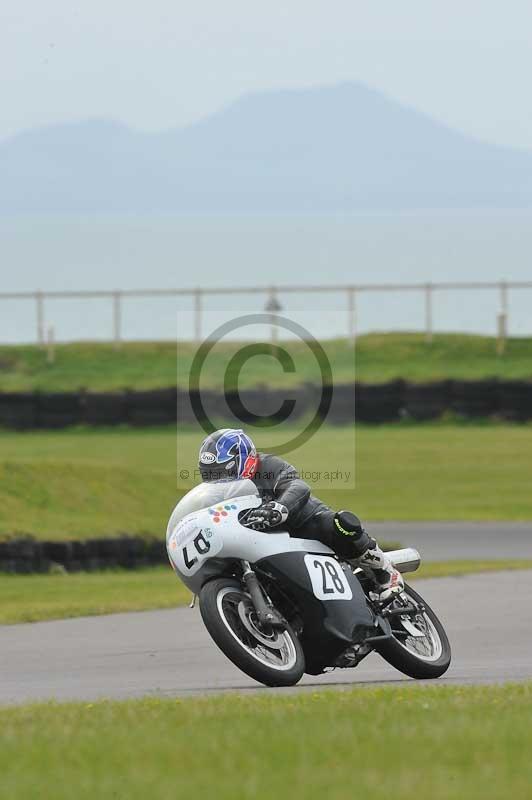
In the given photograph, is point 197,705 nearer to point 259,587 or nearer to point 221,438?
point 259,587

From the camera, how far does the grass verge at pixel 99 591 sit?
1402 centimetres

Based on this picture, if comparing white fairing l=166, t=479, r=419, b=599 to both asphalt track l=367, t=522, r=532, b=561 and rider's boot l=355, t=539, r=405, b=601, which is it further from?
asphalt track l=367, t=522, r=532, b=561

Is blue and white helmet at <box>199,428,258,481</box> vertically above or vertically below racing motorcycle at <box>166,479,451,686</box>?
above

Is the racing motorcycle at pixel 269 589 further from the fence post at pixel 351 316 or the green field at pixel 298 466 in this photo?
the fence post at pixel 351 316

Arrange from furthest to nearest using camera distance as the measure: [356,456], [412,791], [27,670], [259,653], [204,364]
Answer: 1. [204,364]
2. [356,456]
3. [27,670]
4. [259,653]
5. [412,791]

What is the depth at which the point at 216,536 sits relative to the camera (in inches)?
354

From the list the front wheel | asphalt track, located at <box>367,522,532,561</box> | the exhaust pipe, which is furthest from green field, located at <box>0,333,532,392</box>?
Result: the front wheel

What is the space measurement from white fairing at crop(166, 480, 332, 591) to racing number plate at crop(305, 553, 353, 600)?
9cm

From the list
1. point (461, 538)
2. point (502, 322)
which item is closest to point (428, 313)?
point (502, 322)

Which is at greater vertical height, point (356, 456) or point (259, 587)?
point (259, 587)

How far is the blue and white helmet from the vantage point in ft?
30.7

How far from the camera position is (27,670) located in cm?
1062

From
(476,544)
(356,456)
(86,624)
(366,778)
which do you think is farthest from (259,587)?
(356,456)

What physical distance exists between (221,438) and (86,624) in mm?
4162
